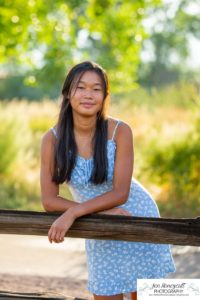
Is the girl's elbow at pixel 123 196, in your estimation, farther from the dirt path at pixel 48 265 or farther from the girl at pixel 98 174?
the dirt path at pixel 48 265

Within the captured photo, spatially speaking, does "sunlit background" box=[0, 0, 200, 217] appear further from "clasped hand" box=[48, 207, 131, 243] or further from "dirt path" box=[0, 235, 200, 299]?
"clasped hand" box=[48, 207, 131, 243]

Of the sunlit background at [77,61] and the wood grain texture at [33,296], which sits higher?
the sunlit background at [77,61]

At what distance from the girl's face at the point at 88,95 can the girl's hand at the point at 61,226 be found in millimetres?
506

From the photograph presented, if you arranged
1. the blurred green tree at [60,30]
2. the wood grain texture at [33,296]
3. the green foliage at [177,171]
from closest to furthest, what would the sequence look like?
the wood grain texture at [33,296], the blurred green tree at [60,30], the green foliage at [177,171]

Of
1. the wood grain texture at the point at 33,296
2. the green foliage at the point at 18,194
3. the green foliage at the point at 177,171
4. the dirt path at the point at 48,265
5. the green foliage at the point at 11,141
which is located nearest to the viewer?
the wood grain texture at the point at 33,296

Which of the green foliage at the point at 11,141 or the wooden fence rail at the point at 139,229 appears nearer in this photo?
the wooden fence rail at the point at 139,229

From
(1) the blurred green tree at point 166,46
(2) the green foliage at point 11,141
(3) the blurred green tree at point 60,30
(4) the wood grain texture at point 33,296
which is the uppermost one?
(1) the blurred green tree at point 166,46

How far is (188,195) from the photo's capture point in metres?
11.7

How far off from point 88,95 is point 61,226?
25.4 inches

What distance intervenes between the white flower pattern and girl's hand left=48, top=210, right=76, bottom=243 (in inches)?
9.2

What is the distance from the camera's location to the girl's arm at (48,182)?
4.01 meters

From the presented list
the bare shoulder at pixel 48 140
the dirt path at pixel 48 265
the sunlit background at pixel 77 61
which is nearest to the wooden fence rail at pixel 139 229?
the bare shoulder at pixel 48 140

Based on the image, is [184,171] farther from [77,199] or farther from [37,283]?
[77,199]

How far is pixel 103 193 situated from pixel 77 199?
204 mm
